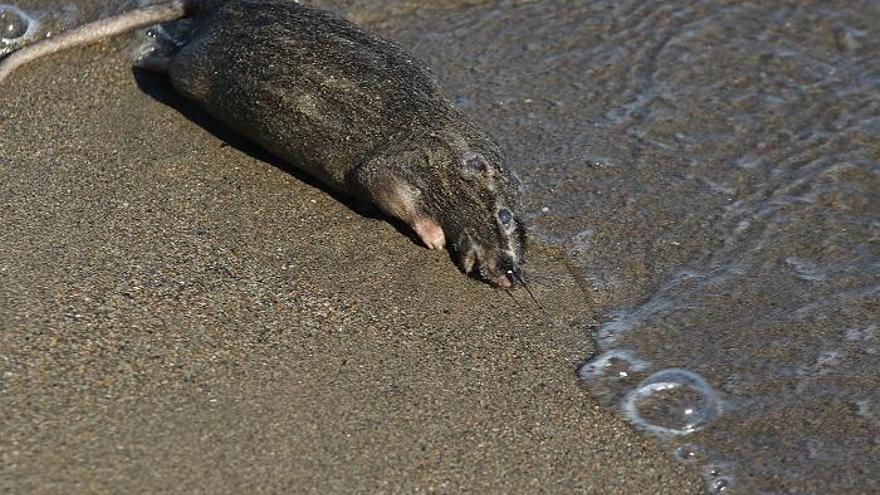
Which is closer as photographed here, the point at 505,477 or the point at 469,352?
the point at 505,477

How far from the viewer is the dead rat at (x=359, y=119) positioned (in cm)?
520

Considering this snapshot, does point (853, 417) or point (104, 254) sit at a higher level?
point (853, 417)

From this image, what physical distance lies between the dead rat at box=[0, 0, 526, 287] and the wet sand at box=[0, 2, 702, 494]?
139 millimetres

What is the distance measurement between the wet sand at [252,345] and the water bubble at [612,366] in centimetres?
7

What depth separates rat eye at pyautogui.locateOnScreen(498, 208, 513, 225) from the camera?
16.8ft

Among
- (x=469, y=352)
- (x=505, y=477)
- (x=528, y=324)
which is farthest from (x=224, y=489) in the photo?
(x=528, y=324)

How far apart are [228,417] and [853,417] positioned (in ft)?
6.60

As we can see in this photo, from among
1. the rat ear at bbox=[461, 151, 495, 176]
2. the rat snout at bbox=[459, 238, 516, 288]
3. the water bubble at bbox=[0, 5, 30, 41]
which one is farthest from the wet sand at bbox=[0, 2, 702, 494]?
the water bubble at bbox=[0, 5, 30, 41]

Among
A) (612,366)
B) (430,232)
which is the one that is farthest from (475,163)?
(612,366)

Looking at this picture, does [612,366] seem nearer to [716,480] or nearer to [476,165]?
[716,480]

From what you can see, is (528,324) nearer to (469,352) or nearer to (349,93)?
(469,352)

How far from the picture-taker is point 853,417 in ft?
14.9

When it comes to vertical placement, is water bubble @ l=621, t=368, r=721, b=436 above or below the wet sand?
above

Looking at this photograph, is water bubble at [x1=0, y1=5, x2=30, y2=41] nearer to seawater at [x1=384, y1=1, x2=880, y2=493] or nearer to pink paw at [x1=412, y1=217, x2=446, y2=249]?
seawater at [x1=384, y1=1, x2=880, y2=493]
